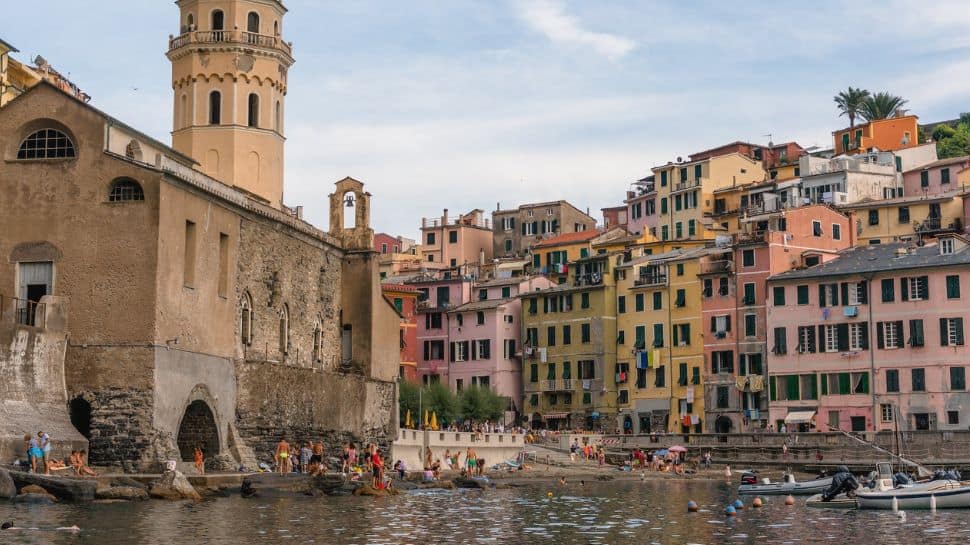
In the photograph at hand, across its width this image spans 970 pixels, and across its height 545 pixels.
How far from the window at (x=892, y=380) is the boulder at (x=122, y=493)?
4278 centimetres

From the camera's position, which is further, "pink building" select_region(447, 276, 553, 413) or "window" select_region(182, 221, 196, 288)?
"pink building" select_region(447, 276, 553, 413)

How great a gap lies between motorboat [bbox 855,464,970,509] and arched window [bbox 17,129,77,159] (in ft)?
84.3

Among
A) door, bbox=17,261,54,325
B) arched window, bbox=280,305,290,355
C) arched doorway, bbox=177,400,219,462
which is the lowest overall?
arched doorway, bbox=177,400,219,462

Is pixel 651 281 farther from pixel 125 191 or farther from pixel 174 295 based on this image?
pixel 125 191

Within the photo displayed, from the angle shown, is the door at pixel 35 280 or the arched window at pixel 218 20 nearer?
the door at pixel 35 280

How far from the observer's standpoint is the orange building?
99938mm

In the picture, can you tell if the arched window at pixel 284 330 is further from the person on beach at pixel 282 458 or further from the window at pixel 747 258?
the window at pixel 747 258

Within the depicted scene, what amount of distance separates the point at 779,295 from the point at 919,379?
29.0 feet

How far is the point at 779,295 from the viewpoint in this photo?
7644 centimetres

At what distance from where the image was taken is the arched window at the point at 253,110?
6538 centimetres

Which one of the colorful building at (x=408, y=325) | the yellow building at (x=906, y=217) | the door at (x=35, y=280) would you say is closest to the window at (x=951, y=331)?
the yellow building at (x=906, y=217)

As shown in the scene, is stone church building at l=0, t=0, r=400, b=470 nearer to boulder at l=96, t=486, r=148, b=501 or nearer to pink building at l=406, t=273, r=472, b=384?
boulder at l=96, t=486, r=148, b=501

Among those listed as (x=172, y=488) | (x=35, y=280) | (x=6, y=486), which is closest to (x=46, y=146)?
(x=35, y=280)

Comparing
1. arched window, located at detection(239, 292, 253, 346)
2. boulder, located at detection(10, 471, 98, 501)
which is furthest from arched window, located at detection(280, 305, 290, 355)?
boulder, located at detection(10, 471, 98, 501)
